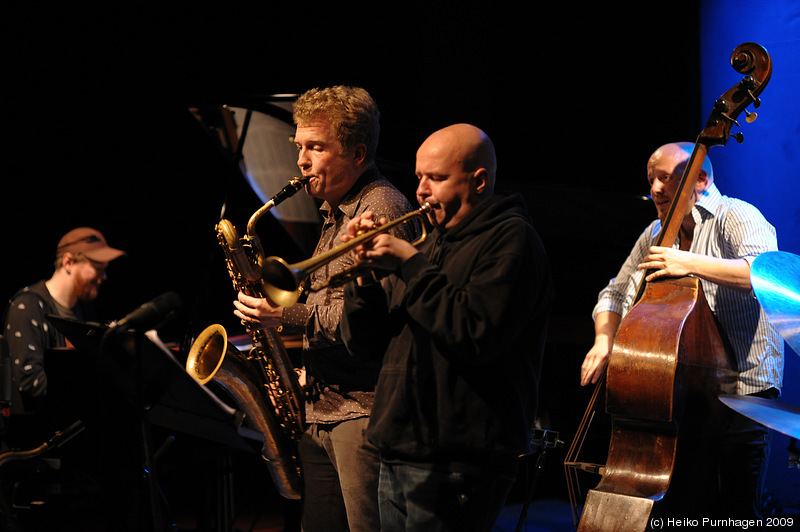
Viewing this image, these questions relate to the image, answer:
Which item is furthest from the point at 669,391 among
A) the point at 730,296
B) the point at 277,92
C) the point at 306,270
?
the point at 277,92

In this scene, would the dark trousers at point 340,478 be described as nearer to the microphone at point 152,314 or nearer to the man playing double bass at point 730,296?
the microphone at point 152,314

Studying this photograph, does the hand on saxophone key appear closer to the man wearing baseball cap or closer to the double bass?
the double bass

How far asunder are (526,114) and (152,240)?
3.30 m

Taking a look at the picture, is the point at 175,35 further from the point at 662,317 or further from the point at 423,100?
the point at 662,317

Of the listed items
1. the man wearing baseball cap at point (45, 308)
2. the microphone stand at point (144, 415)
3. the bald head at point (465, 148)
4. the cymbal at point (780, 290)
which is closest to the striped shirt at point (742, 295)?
the cymbal at point (780, 290)

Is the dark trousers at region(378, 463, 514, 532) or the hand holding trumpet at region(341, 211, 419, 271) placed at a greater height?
the hand holding trumpet at region(341, 211, 419, 271)

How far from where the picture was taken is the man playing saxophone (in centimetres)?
246

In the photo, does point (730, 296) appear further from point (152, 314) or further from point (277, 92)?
point (277, 92)

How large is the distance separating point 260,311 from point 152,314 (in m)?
0.41

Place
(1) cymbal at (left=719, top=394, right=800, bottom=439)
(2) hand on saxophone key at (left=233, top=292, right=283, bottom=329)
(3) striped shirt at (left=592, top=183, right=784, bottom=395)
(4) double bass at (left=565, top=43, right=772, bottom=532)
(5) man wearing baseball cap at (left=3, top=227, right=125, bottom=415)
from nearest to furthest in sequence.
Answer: (1) cymbal at (left=719, top=394, right=800, bottom=439) → (4) double bass at (left=565, top=43, right=772, bottom=532) → (2) hand on saxophone key at (left=233, top=292, right=283, bottom=329) → (3) striped shirt at (left=592, top=183, right=784, bottom=395) → (5) man wearing baseball cap at (left=3, top=227, right=125, bottom=415)

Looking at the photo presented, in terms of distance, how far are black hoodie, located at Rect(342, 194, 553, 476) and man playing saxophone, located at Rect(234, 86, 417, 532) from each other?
0.33m

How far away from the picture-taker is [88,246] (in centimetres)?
505

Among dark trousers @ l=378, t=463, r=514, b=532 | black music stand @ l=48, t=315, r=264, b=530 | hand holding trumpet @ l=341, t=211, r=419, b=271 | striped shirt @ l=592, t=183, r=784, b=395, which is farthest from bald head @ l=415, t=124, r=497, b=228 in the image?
striped shirt @ l=592, t=183, r=784, b=395

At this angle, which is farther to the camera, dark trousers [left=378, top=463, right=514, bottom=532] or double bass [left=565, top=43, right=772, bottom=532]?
double bass [left=565, top=43, right=772, bottom=532]
